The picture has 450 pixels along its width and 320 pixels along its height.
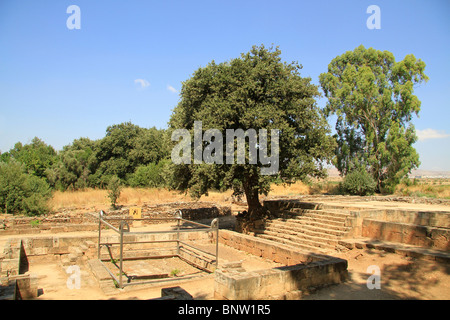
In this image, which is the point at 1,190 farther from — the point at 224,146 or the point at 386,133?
the point at 386,133

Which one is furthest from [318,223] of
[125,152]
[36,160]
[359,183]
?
[36,160]

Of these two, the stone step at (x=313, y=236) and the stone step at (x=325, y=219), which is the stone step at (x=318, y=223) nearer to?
the stone step at (x=325, y=219)

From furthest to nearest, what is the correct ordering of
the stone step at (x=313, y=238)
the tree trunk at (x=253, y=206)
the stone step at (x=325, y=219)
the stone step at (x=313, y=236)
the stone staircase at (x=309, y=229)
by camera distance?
the tree trunk at (x=253, y=206), the stone step at (x=325, y=219), the stone staircase at (x=309, y=229), the stone step at (x=313, y=236), the stone step at (x=313, y=238)

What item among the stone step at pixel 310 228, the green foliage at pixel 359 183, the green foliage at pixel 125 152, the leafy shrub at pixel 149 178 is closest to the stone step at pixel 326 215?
the stone step at pixel 310 228

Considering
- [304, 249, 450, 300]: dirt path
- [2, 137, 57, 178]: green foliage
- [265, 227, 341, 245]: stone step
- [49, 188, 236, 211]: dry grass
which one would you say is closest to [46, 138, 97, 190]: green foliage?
[2, 137, 57, 178]: green foliage

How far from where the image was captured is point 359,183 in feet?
90.8

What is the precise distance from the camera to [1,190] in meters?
18.2

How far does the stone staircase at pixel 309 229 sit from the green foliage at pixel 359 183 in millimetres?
15305

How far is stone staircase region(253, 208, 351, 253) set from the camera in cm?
1116

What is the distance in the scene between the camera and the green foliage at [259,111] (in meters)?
12.7

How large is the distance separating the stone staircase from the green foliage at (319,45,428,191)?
17735 millimetres

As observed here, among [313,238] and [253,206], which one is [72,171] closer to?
[253,206]

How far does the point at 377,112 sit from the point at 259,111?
68.2 feet
